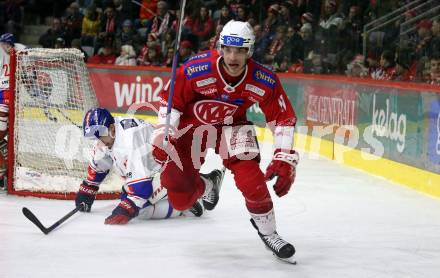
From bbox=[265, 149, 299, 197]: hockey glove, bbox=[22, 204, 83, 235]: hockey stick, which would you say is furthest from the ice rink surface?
bbox=[265, 149, 299, 197]: hockey glove

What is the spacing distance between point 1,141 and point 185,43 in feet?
18.1

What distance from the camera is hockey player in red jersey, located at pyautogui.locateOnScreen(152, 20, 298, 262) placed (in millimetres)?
3982

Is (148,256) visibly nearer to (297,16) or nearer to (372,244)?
(372,244)

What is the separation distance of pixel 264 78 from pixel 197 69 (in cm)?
35

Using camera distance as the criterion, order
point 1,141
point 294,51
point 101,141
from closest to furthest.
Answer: point 101,141 → point 1,141 → point 294,51

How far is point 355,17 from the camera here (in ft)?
30.2

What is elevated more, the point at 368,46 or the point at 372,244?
the point at 368,46

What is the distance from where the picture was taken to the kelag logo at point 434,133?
6.26 m

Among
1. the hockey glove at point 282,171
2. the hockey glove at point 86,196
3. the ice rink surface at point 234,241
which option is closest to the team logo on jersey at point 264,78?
the hockey glove at point 282,171

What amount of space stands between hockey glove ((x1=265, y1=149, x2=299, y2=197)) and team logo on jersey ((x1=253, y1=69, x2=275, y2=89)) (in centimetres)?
36

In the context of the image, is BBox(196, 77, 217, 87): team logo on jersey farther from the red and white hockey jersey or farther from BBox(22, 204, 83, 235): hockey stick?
BBox(22, 204, 83, 235): hockey stick

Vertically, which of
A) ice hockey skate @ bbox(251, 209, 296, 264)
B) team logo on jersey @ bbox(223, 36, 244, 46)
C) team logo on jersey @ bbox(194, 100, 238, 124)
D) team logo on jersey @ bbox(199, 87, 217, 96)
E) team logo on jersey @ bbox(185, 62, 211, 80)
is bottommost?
ice hockey skate @ bbox(251, 209, 296, 264)

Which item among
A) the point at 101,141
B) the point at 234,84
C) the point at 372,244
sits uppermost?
the point at 234,84

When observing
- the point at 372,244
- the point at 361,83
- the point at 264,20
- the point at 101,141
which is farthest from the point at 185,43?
the point at 372,244
